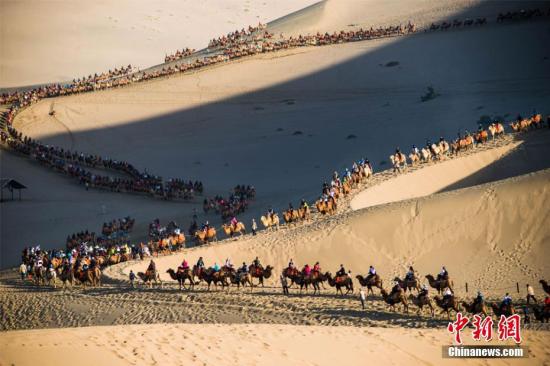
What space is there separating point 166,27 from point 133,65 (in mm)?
18116

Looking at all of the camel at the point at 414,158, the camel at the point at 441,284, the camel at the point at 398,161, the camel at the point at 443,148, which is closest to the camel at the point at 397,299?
the camel at the point at 441,284

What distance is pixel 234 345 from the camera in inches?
755

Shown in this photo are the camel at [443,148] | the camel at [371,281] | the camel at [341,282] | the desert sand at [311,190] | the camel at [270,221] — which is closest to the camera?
the desert sand at [311,190]

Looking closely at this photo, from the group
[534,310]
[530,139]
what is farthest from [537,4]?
[534,310]

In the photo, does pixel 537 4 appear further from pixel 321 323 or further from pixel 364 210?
pixel 321 323

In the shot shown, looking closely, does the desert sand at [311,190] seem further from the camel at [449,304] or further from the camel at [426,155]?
the camel at [426,155]

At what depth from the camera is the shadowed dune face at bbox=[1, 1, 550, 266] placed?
47906 millimetres

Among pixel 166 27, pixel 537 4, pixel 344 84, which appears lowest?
pixel 344 84

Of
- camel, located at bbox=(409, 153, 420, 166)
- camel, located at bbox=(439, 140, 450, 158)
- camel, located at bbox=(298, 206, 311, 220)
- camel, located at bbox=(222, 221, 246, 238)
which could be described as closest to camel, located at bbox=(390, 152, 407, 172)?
camel, located at bbox=(409, 153, 420, 166)

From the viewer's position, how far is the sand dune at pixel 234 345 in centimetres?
1755

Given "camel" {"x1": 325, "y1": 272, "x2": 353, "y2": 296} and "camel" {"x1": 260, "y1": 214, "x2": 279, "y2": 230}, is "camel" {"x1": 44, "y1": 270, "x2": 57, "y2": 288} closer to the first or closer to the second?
"camel" {"x1": 260, "y1": 214, "x2": 279, "y2": 230}

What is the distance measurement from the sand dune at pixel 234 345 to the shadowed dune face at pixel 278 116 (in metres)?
20.5

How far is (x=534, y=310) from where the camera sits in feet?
70.4

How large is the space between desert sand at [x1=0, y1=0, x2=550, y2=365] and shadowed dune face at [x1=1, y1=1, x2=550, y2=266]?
0.17 metres
